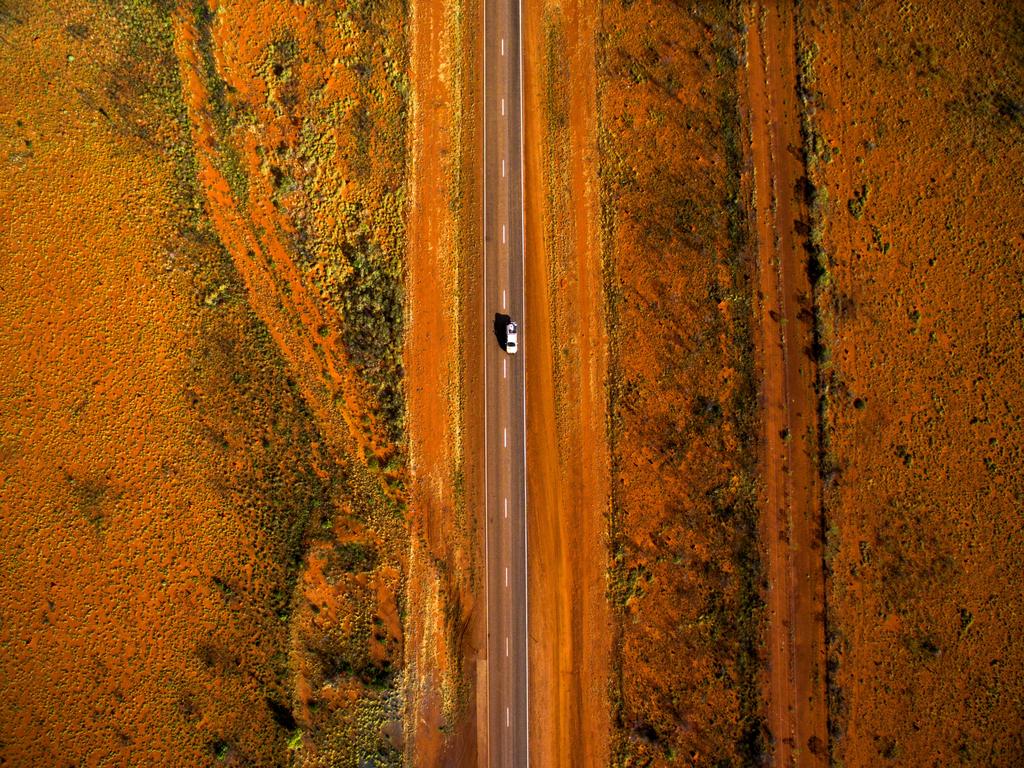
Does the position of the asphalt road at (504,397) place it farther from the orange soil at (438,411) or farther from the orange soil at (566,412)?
the orange soil at (438,411)

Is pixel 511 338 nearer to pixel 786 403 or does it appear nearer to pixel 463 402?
pixel 463 402

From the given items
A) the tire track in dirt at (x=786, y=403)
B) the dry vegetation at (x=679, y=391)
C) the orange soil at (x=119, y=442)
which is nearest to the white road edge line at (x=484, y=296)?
the dry vegetation at (x=679, y=391)

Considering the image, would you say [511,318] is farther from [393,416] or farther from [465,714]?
[465,714]

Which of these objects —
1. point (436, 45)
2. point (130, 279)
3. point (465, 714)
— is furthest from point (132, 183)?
point (465, 714)

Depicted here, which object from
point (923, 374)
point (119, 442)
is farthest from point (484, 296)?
point (923, 374)

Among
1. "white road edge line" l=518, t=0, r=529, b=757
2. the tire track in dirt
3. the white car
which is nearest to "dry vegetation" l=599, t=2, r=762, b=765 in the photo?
the tire track in dirt
